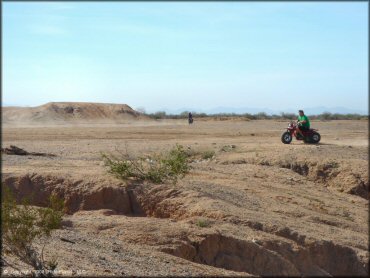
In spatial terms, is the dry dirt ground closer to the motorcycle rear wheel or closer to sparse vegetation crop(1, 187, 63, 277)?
sparse vegetation crop(1, 187, 63, 277)

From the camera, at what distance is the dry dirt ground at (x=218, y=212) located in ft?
32.1

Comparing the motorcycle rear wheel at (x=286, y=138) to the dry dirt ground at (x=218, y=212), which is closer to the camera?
the dry dirt ground at (x=218, y=212)

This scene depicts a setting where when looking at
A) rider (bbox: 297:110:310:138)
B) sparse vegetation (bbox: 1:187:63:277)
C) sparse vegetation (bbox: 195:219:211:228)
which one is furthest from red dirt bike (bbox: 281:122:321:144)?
sparse vegetation (bbox: 1:187:63:277)

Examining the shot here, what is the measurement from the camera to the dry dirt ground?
980 centimetres

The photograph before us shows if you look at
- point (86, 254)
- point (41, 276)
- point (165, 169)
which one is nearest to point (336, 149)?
point (165, 169)

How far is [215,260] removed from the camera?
433 inches

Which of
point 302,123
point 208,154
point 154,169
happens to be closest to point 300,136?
point 302,123

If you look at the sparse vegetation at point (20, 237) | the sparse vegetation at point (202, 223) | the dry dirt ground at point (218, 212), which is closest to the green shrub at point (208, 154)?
the dry dirt ground at point (218, 212)

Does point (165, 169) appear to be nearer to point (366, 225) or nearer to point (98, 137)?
point (366, 225)

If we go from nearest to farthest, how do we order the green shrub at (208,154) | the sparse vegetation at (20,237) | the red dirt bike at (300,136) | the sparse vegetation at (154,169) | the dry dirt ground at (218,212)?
1. the sparse vegetation at (20,237)
2. the dry dirt ground at (218,212)
3. the sparse vegetation at (154,169)
4. the green shrub at (208,154)
5. the red dirt bike at (300,136)

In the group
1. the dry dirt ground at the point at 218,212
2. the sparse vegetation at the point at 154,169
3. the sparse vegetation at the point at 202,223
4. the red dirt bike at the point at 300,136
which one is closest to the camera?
the dry dirt ground at the point at 218,212

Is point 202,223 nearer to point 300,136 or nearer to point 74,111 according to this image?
point 74,111

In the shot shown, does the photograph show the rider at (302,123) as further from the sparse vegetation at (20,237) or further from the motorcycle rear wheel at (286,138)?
the sparse vegetation at (20,237)

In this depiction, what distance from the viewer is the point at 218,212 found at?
1309 centimetres
